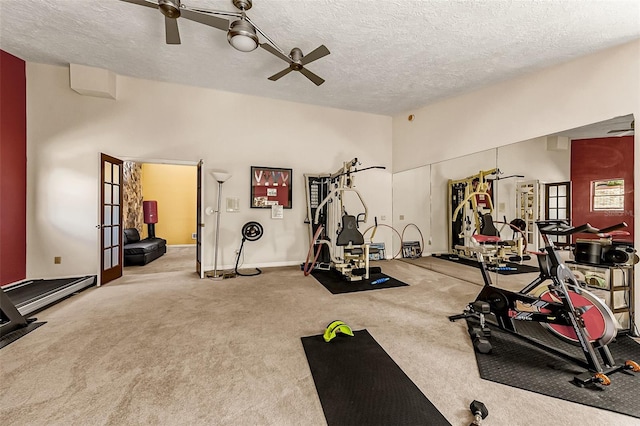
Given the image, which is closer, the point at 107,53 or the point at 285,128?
the point at 107,53

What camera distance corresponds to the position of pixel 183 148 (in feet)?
15.3

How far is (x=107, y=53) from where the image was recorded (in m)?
3.59

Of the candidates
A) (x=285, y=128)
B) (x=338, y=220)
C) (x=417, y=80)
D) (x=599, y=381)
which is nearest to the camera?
(x=599, y=381)

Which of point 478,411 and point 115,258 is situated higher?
point 115,258

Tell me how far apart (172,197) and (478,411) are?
8.66m

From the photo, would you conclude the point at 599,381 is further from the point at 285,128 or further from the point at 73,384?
the point at 285,128

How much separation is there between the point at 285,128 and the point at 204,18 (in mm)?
2918

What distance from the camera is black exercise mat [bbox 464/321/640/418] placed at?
154cm

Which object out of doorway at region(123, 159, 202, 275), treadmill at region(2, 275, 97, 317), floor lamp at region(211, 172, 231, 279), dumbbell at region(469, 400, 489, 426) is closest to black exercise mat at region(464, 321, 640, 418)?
dumbbell at region(469, 400, 489, 426)

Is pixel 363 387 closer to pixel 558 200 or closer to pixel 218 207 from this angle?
pixel 558 200

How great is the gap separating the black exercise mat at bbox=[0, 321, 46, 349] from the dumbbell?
362 centimetres

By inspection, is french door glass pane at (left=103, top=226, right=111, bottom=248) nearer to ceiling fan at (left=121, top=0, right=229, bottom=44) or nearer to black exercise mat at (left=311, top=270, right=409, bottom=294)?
ceiling fan at (left=121, top=0, right=229, bottom=44)

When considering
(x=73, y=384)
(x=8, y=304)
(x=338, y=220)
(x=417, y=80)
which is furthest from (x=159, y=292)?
(x=417, y=80)

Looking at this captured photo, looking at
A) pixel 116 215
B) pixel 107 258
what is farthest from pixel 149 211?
pixel 107 258
